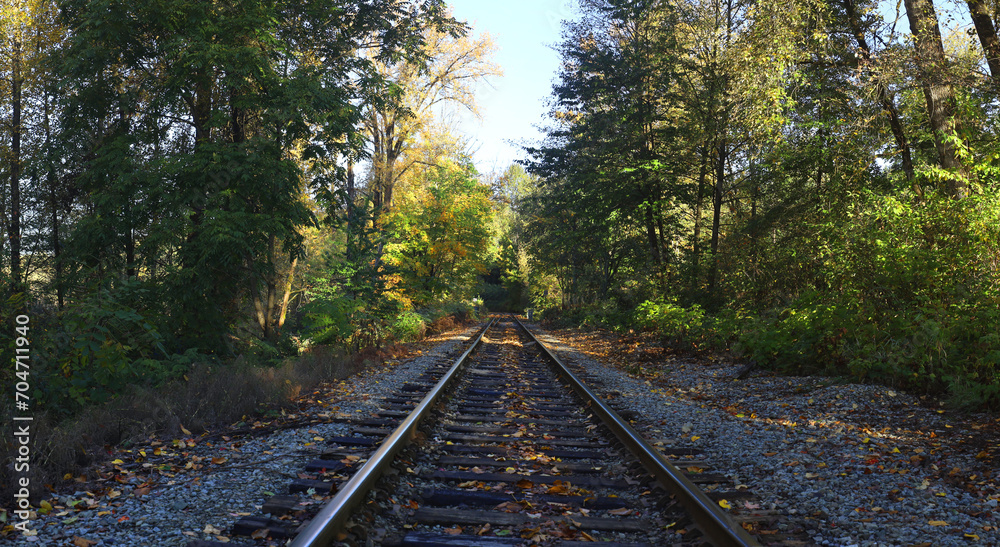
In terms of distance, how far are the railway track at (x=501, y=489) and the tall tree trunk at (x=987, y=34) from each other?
320 inches

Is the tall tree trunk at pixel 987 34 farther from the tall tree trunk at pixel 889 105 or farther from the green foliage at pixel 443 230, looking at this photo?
the green foliage at pixel 443 230

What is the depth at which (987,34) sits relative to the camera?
8.78 metres

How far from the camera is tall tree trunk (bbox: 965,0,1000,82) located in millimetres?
8672

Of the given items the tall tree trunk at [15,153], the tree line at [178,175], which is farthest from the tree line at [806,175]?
the tall tree trunk at [15,153]

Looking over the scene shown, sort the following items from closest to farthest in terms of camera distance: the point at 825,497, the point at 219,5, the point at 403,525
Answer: the point at 403,525 → the point at 825,497 → the point at 219,5

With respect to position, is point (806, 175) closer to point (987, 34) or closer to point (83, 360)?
point (987, 34)

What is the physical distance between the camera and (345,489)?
367 cm

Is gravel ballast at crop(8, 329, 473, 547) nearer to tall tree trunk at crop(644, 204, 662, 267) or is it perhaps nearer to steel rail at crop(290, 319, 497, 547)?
steel rail at crop(290, 319, 497, 547)

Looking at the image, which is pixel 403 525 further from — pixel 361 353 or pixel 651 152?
pixel 651 152

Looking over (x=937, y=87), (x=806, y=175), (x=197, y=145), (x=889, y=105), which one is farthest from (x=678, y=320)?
(x=197, y=145)

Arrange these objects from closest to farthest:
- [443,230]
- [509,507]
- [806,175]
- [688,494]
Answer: [688,494], [509,507], [806,175], [443,230]

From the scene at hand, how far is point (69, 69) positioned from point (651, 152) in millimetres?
15893

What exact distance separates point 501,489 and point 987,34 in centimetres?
1020

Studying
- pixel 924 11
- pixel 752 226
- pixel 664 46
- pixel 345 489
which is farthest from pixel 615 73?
pixel 345 489
